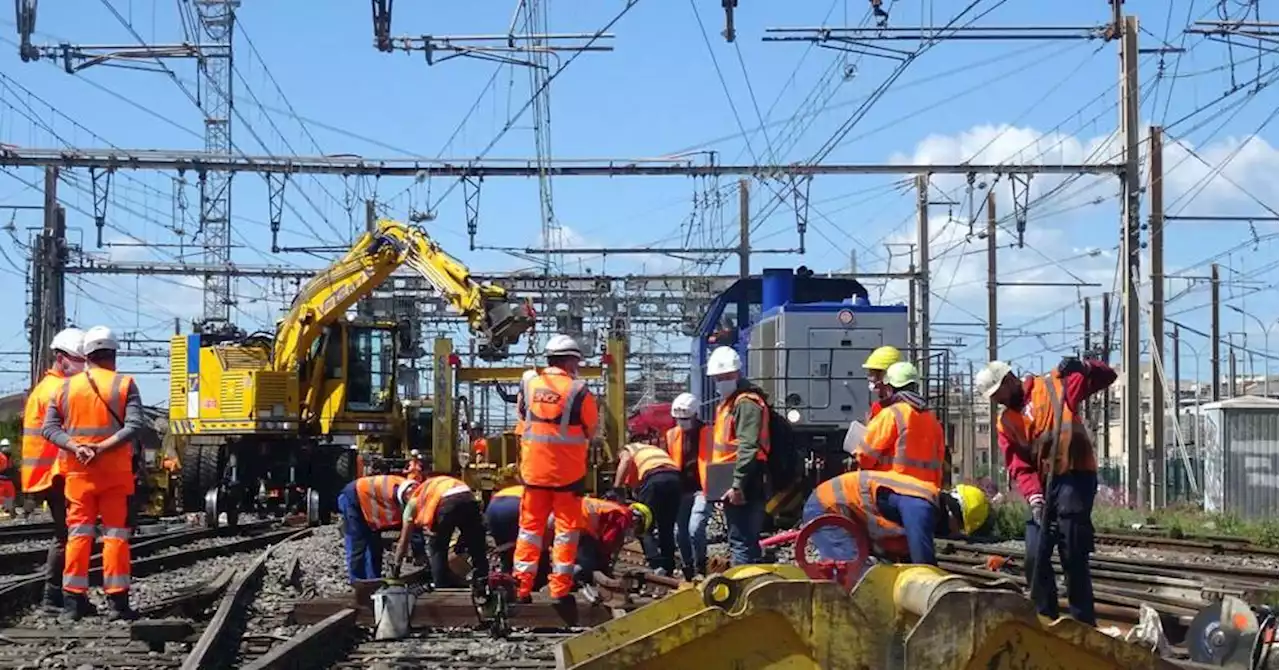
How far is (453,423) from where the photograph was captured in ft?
68.3

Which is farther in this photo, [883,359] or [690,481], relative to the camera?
[690,481]

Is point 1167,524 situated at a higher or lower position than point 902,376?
lower

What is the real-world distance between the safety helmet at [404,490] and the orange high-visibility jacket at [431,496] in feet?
0.99

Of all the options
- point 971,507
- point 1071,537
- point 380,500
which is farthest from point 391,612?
point 1071,537

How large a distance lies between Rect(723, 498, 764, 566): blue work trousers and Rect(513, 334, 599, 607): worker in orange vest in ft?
3.16

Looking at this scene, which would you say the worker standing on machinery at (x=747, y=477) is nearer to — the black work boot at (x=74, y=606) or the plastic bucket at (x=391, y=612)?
the plastic bucket at (x=391, y=612)

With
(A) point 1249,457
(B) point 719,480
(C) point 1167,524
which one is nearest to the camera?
(B) point 719,480

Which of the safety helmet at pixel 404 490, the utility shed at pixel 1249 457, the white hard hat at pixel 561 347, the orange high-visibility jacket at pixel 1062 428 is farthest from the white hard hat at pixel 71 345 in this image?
the utility shed at pixel 1249 457

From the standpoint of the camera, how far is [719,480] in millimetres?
9977

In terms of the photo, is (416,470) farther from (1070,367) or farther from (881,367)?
(1070,367)

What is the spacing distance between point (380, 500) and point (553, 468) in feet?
6.26

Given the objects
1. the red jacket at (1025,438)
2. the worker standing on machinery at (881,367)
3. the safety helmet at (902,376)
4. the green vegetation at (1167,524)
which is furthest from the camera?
the green vegetation at (1167,524)

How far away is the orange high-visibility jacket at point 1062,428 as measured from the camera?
768 cm

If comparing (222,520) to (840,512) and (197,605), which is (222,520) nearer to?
(197,605)
